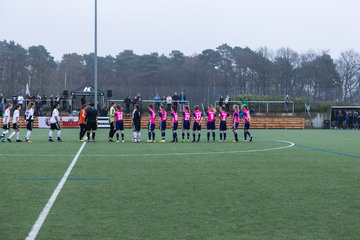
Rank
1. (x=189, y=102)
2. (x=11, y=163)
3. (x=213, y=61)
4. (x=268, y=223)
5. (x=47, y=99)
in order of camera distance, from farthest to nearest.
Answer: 1. (x=213, y=61)
2. (x=189, y=102)
3. (x=47, y=99)
4. (x=11, y=163)
5. (x=268, y=223)

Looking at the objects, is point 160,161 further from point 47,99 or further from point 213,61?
point 213,61

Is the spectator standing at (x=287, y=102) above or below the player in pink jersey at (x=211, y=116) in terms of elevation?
above

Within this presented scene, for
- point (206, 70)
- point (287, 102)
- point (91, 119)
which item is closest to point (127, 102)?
point (287, 102)

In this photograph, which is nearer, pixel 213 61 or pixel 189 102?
pixel 189 102

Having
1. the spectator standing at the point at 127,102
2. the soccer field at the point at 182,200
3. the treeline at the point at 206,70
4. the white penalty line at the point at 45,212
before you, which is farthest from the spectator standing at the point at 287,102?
the white penalty line at the point at 45,212

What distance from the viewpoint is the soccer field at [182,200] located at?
502cm

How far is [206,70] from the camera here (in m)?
86.5

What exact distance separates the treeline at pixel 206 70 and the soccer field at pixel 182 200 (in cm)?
6216

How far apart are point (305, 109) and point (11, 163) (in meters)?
40.9

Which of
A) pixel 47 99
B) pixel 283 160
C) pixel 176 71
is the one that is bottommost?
pixel 283 160

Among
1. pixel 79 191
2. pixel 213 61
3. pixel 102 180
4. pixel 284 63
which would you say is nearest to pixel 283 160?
pixel 102 180

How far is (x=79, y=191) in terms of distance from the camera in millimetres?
7414

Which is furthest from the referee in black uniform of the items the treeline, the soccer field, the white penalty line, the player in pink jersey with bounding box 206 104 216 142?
the treeline

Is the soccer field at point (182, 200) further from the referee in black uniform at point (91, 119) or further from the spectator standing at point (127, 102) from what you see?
the spectator standing at point (127, 102)
